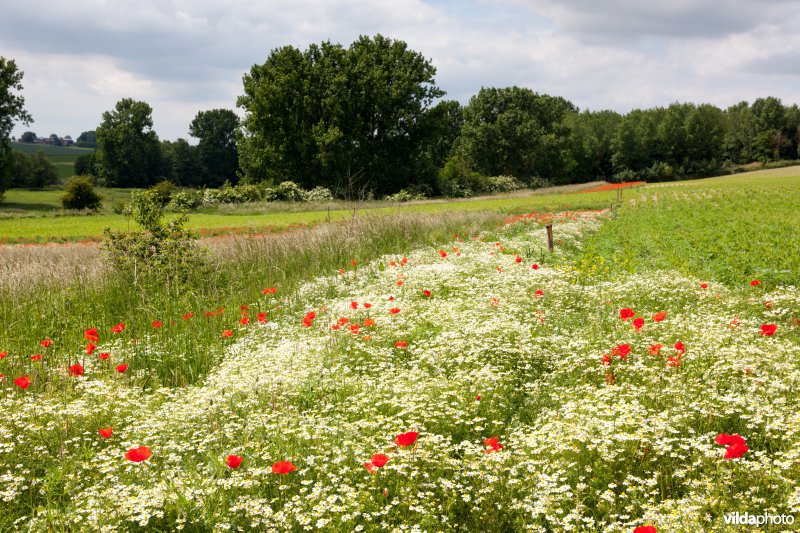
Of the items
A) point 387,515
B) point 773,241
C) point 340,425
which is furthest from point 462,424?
point 773,241

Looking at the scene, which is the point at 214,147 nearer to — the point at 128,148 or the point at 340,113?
the point at 128,148

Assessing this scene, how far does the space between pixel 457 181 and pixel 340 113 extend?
707 inches

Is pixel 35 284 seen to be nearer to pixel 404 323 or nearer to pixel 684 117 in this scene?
pixel 404 323

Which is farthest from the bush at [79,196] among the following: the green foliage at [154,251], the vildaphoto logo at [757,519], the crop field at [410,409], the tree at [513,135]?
the tree at [513,135]

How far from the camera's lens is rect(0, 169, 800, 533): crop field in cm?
342

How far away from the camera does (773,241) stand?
579 inches

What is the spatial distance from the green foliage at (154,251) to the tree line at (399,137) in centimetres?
405

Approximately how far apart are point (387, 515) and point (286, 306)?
616 cm

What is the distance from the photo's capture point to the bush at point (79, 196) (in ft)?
146

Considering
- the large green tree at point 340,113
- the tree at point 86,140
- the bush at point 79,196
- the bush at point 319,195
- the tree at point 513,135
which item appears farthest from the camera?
the tree at point 86,140

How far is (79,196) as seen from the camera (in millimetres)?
45000

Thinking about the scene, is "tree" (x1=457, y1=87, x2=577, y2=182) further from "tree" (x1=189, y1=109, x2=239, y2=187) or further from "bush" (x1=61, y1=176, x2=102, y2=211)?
"bush" (x1=61, y1=176, x2=102, y2=211)

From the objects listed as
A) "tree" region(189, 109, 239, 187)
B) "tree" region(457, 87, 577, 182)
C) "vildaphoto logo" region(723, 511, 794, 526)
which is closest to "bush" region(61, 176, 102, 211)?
"vildaphoto logo" region(723, 511, 794, 526)

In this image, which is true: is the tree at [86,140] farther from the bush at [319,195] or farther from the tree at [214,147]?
the bush at [319,195]
